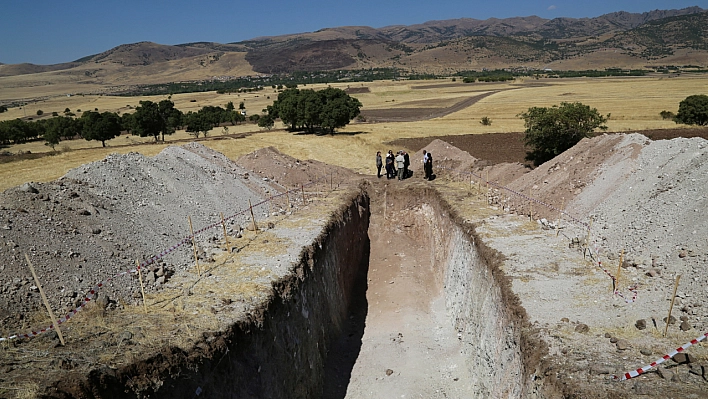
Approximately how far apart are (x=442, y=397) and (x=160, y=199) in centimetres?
1298

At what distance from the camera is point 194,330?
9719 mm

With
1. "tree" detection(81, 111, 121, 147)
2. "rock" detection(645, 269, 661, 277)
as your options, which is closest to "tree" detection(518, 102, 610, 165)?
"rock" detection(645, 269, 661, 277)

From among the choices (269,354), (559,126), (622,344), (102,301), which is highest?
(559,126)

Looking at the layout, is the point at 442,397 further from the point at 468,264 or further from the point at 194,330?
the point at 194,330

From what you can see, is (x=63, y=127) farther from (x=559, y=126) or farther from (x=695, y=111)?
(x=695, y=111)

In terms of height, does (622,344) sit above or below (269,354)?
above

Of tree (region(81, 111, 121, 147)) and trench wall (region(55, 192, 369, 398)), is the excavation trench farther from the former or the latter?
tree (region(81, 111, 121, 147))

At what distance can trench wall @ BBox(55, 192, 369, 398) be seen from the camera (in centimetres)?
778

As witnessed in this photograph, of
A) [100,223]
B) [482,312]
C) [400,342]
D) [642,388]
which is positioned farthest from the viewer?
[400,342]

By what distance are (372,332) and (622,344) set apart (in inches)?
367

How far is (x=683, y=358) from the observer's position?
8336 millimetres

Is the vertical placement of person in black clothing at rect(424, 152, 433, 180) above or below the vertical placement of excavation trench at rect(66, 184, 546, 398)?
above

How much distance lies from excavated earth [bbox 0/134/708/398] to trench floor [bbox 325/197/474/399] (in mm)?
73

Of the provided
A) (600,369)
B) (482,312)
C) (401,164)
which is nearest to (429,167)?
(401,164)
